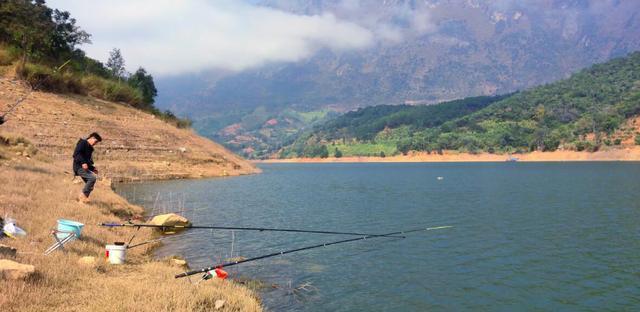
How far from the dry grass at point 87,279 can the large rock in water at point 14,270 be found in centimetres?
14

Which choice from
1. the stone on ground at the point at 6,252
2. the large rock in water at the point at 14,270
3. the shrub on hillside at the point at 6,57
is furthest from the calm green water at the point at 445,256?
the shrub on hillside at the point at 6,57

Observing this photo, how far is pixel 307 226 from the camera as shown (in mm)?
24844

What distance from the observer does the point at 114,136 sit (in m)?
52.3

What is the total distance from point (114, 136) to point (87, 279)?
46858 millimetres

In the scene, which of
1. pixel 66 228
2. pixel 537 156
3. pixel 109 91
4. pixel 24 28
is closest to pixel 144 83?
pixel 109 91

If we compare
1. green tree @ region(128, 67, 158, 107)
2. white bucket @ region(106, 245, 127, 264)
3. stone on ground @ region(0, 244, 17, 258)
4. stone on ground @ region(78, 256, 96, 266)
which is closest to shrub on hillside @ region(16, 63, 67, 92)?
green tree @ region(128, 67, 158, 107)

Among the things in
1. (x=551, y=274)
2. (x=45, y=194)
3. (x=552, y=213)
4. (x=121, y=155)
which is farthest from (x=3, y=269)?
(x=121, y=155)

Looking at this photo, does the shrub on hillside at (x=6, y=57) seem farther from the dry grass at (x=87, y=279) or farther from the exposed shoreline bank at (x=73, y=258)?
the dry grass at (x=87, y=279)

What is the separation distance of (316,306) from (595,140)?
157840mm

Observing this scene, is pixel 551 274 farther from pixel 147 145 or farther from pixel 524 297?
pixel 147 145

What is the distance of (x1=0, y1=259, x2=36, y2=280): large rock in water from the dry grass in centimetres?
14

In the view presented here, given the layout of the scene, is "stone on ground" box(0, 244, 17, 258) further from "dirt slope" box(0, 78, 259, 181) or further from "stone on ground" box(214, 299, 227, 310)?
"dirt slope" box(0, 78, 259, 181)

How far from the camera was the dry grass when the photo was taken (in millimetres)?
7957

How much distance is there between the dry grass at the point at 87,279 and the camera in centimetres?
796
